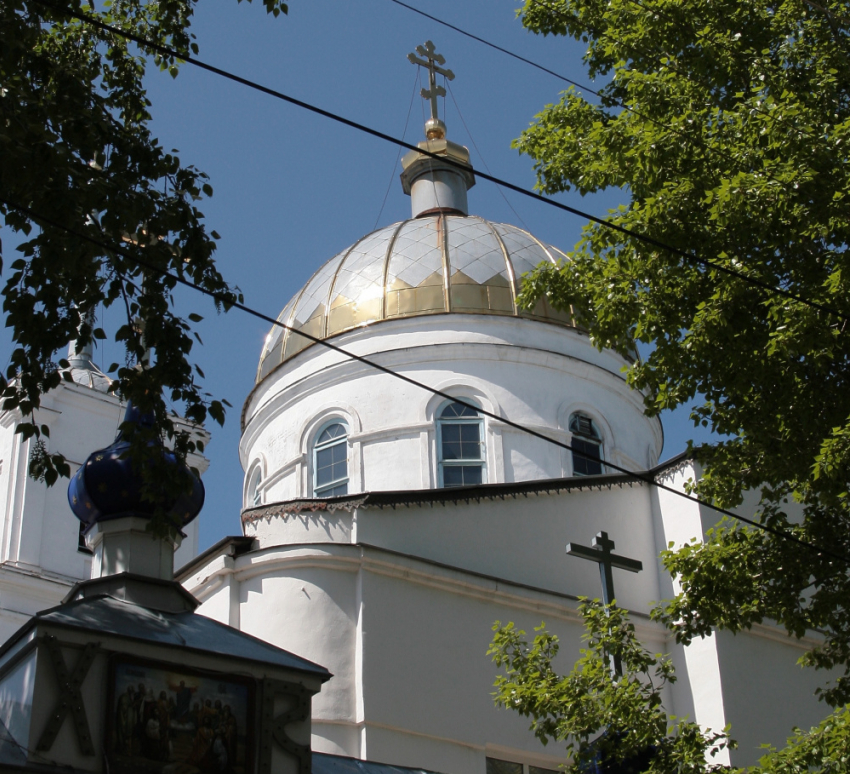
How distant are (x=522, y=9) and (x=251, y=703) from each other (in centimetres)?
626

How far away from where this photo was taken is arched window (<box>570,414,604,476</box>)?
18167 millimetres

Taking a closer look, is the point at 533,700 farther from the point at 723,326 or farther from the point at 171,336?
the point at 171,336

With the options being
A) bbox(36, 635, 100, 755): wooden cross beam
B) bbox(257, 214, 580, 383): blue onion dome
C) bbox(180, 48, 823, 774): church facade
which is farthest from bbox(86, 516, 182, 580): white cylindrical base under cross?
bbox(257, 214, 580, 383): blue onion dome

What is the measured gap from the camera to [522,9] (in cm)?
1112

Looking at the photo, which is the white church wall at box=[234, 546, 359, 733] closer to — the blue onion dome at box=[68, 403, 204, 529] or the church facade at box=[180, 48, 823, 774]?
the church facade at box=[180, 48, 823, 774]

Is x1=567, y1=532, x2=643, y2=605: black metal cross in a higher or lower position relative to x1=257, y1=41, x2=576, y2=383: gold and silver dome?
lower

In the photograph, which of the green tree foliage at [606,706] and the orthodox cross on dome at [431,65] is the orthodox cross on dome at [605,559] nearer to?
the green tree foliage at [606,706]

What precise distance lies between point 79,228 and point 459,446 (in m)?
11.1

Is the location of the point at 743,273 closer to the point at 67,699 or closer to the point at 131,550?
the point at 131,550

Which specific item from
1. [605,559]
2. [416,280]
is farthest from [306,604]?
[416,280]

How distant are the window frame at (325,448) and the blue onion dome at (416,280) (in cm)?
121

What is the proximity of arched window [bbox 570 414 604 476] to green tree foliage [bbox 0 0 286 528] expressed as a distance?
1069 cm

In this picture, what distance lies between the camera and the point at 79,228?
7176 mm

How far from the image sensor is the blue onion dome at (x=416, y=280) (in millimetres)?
18656
